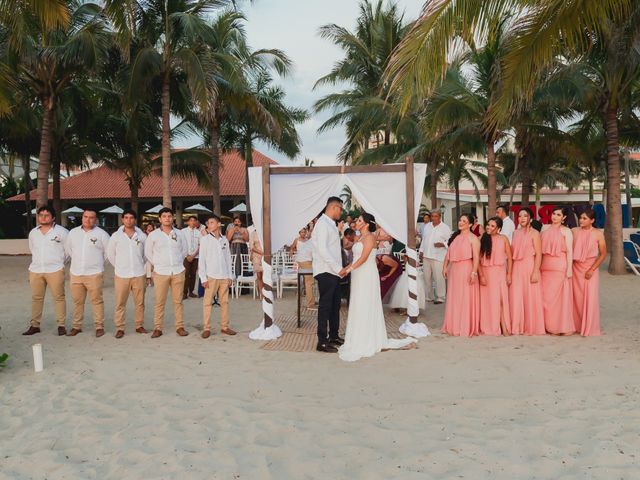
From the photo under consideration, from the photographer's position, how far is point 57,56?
45.6 feet

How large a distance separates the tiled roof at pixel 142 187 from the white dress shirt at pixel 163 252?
21201 millimetres

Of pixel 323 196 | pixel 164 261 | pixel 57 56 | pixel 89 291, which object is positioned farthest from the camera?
pixel 57 56

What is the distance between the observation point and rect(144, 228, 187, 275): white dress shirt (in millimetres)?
7133

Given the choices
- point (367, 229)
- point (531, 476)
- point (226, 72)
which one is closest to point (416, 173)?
point (367, 229)

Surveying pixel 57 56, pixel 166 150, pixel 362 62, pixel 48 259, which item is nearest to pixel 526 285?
pixel 48 259

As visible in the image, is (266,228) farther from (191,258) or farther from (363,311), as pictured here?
(191,258)

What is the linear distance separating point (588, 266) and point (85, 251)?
264 inches

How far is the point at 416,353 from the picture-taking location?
621 centimetres

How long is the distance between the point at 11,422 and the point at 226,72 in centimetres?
1294

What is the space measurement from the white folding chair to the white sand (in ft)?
13.5

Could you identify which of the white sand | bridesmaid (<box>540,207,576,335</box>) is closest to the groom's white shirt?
the white sand

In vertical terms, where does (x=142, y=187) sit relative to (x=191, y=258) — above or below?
above

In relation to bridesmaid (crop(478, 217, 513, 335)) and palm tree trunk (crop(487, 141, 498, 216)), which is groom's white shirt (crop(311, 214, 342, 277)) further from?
palm tree trunk (crop(487, 141, 498, 216))

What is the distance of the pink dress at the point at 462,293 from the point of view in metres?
7.06
